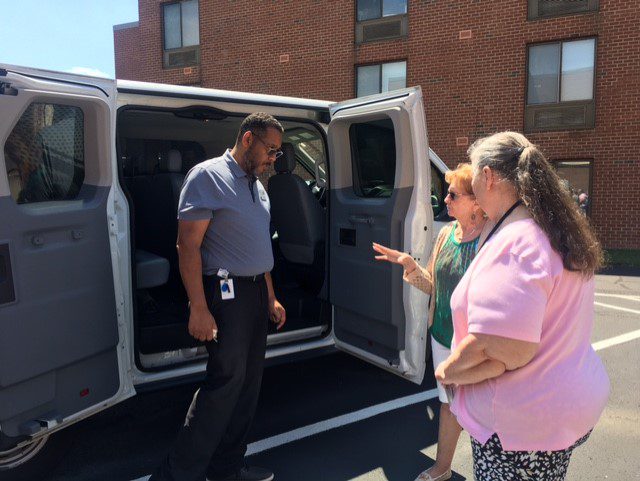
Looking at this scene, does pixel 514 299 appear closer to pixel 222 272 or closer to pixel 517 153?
pixel 517 153

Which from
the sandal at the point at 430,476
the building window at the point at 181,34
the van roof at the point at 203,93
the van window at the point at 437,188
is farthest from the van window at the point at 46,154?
the building window at the point at 181,34

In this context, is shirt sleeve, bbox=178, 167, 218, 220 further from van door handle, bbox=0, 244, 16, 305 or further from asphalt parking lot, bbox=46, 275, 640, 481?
asphalt parking lot, bbox=46, 275, 640, 481

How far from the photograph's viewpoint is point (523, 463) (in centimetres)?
167

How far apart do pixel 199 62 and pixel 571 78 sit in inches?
435

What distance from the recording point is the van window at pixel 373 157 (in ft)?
12.5

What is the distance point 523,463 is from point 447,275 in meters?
1.10

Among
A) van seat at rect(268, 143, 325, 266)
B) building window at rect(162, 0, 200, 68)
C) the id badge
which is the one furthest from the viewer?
building window at rect(162, 0, 200, 68)

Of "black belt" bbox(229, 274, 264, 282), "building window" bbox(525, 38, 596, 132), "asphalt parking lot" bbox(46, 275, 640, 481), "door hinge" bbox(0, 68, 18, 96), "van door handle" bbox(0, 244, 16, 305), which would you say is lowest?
"asphalt parking lot" bbox(46, 275, 640, 481)

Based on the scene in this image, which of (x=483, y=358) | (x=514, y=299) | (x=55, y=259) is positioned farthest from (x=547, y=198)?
(x=55, y=259)

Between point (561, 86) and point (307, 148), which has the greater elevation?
point (561, 86)

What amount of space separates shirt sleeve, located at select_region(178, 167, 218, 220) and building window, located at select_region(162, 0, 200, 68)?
16.2m

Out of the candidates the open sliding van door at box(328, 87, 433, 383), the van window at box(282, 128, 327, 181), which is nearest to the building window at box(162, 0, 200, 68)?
the van window at box(282, 128, 327, 181)

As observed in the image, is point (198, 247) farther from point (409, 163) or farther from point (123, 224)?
point (409, 163)

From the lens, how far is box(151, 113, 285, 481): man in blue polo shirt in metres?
2.58
